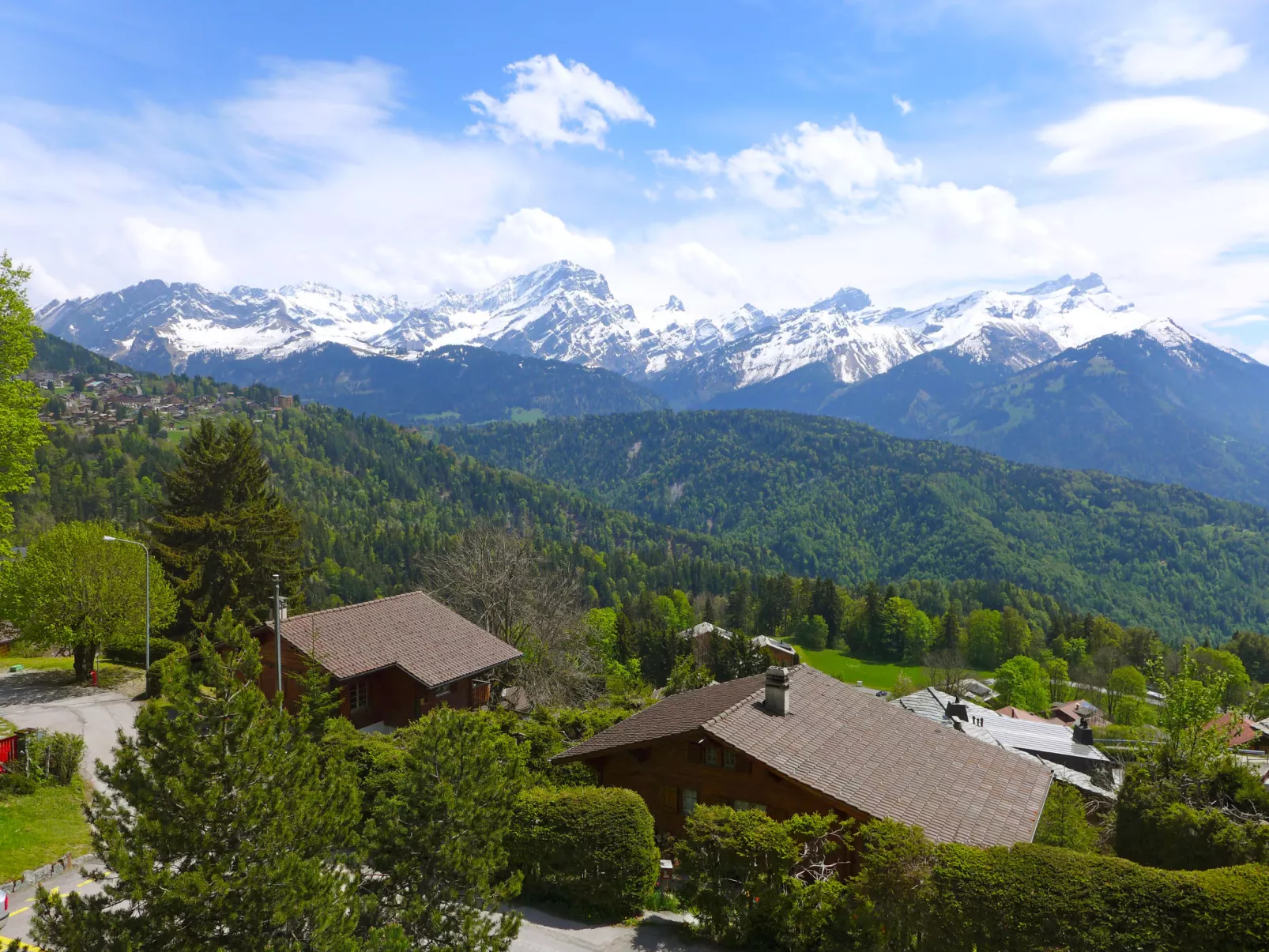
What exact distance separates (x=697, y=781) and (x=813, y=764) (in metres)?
3.86

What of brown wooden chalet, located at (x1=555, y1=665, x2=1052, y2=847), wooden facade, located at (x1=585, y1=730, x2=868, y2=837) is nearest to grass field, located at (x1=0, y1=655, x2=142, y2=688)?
brown wooden chalet, located at (x1=555, y1=665, x2=1052, y2=847)

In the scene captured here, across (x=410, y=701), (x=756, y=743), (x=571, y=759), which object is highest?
(x=756, y=743)

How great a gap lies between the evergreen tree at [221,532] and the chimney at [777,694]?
1353 inches

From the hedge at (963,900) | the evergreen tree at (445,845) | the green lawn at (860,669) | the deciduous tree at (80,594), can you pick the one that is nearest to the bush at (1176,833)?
the hedge at (963,900)

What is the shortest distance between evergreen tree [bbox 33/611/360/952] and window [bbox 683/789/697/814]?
541 inches

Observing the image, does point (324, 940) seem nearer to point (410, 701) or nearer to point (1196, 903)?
point (1196, 903)

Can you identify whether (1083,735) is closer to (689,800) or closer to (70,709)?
(689,800)

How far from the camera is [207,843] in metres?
11.6

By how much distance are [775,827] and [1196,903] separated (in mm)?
7789

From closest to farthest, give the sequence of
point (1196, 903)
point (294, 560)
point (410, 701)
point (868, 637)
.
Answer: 1. point (1196, 903)
2. point (410, 701)
3. point (294, 560)
4. point (868, 637)

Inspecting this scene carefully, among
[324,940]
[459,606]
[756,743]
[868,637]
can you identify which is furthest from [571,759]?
[868,637]

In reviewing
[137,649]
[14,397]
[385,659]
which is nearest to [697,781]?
[385,659]

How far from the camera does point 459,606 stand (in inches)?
2271

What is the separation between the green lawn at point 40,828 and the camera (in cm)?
2181
